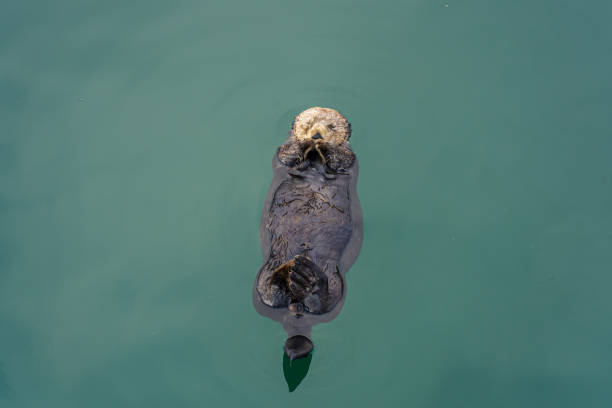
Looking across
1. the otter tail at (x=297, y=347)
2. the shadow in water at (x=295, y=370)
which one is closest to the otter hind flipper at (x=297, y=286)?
the otter tail at (x=297, y=347)

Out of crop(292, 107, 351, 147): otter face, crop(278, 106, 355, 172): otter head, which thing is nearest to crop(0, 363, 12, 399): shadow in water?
crop(278, 106, 355, 172): otter head

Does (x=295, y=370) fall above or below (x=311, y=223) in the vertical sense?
below

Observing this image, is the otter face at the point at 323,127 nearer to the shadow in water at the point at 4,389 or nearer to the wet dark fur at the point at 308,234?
the wet dark fur at the point at 308,234

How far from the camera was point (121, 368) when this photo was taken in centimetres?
412

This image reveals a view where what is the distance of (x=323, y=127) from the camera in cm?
445

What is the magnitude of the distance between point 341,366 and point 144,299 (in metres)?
2.15

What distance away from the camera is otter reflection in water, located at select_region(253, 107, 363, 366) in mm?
3277

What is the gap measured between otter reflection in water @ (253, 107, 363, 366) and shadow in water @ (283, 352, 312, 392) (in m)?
0.40

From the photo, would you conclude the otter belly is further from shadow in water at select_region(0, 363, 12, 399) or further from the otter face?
shadow in water at select_region(0, 363, 12, 399)

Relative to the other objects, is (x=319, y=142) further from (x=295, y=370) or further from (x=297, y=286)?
(x=295, y=370)

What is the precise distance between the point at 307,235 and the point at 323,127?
1.44m

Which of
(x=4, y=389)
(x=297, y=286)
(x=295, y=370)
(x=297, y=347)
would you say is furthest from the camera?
(x=4, y=389)

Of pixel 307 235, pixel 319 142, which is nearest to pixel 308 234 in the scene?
pixel 307 235

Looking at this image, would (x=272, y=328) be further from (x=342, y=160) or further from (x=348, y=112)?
(x=348, y=112)
